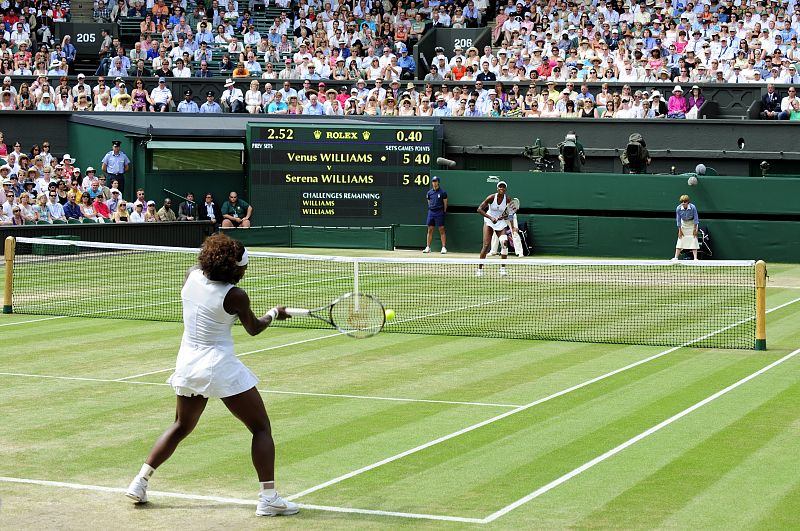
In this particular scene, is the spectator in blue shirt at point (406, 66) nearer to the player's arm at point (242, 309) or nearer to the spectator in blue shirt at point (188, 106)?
the spectator in blue shirt at point (188, 106)

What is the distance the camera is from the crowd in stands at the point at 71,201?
97.8 feet

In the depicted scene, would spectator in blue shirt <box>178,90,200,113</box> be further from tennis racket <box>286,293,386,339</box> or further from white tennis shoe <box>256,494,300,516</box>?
white tennis shoe <box>256,494,300,516</box>

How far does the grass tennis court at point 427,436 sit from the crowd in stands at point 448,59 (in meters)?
17.5

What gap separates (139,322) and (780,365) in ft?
31.2

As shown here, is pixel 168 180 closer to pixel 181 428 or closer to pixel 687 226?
pixel 687 226

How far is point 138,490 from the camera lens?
875 cm

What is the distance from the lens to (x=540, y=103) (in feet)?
110

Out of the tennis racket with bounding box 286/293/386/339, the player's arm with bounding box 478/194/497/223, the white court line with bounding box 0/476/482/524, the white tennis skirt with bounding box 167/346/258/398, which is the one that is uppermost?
the player's arm with bounding box 478/194/497/223

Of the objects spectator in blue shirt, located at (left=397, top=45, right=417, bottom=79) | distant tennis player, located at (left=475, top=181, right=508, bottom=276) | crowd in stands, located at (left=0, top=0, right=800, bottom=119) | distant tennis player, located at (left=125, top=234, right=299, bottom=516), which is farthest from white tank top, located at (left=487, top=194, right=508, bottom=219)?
distant tennis player, located at (left=125, top=234, right=299, bottom=516)

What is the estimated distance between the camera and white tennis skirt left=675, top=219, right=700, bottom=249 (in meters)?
29.4

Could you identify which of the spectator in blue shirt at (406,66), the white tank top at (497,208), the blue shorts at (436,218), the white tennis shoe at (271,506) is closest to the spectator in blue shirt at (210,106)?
the spectator in blue shirt at (406,66)

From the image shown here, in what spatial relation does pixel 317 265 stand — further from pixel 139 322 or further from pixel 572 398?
pixel 572 398

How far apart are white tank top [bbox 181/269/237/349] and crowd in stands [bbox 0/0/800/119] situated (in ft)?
82.7

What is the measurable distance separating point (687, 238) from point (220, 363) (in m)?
22.4
